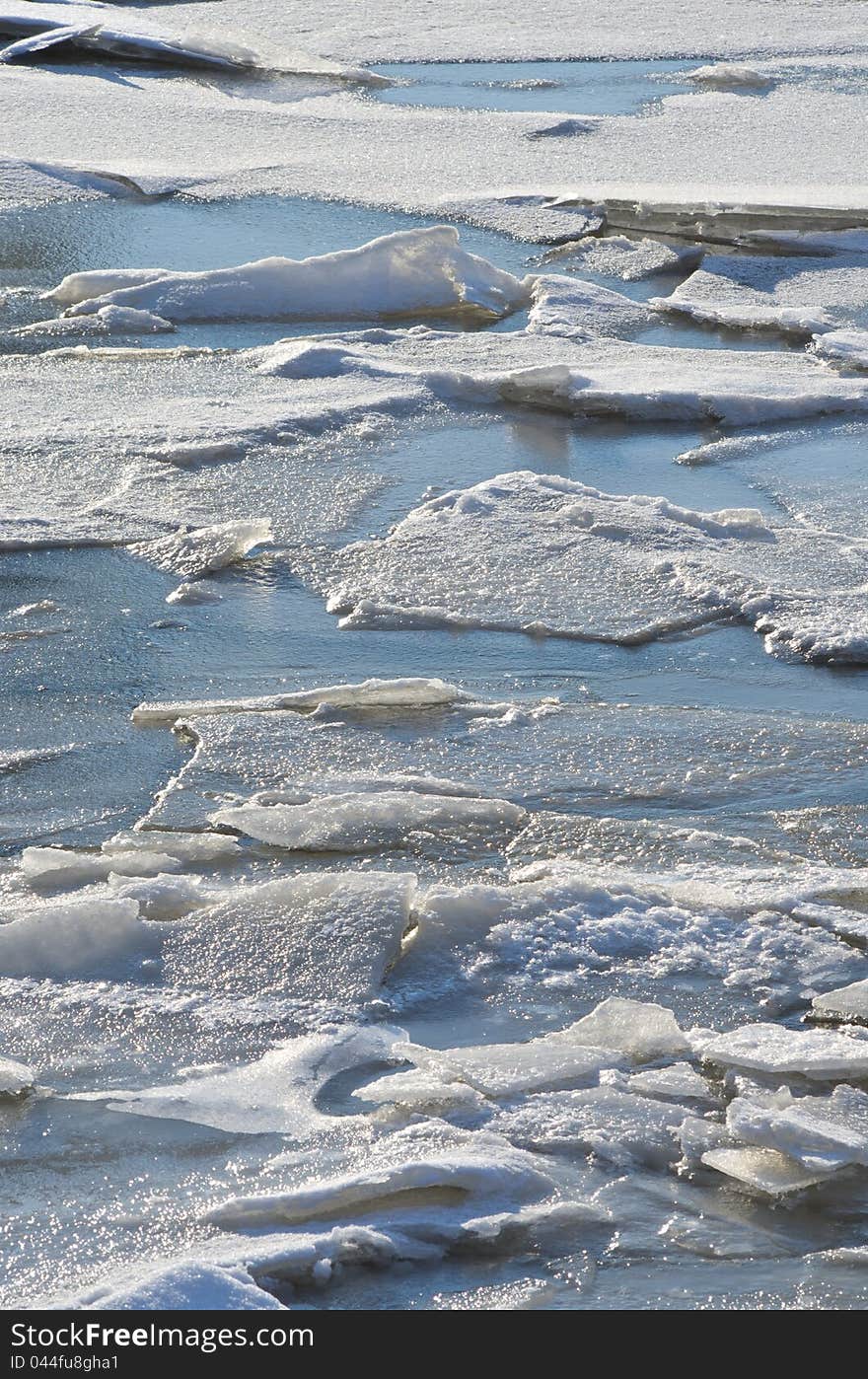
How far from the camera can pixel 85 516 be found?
14.4 ft

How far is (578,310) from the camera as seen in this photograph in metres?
6.25

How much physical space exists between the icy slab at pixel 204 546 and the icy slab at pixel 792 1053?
2223mm

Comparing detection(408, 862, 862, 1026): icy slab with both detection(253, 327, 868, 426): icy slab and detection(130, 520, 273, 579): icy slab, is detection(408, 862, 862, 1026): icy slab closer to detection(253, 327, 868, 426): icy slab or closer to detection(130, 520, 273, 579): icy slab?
detection(130, 520, 273, 579): icy slab

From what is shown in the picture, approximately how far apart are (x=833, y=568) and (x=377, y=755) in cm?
158

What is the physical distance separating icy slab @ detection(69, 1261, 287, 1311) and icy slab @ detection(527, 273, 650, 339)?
4.70 meters

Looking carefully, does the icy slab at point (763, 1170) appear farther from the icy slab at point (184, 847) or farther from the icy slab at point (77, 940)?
the icy slab at point (184, 847)

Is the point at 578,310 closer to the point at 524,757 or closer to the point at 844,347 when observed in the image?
the point at 844,347

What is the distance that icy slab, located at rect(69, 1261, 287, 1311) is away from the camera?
5.91 ft

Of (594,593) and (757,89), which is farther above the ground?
(757,89)

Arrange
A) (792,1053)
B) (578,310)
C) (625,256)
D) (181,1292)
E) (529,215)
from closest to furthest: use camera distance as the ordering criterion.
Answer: (181,1292) < (792,1053) < (578,310) < (625,256) < (529,215)

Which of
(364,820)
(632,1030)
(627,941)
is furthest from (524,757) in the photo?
(632,1030)

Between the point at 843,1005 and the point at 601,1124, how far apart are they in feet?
1.69

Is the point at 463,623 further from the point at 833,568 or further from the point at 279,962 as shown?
the point at 279,962

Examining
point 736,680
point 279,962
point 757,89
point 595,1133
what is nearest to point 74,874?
point 279,962
